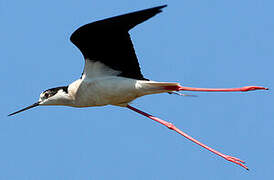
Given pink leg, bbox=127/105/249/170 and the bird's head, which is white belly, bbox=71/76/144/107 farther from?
pink leg, bbox=127/105/249/170

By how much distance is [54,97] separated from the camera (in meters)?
7.72

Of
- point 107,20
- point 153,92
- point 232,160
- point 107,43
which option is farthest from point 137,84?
point 232,160

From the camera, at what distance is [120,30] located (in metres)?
6.86

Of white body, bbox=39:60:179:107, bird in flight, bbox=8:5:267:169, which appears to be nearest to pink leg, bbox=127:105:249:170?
bird in flight, bbox=8:5:267:169

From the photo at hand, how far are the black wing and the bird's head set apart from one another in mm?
665

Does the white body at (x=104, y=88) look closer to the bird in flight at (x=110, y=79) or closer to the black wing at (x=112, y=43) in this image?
the bird in flight at (x=110, y=79)

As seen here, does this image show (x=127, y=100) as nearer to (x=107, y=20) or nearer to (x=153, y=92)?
(x=153, y=92)

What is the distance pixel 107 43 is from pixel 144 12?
127 centimetres

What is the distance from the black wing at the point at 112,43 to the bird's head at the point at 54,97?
0.67 m

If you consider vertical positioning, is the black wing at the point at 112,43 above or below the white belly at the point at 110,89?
above

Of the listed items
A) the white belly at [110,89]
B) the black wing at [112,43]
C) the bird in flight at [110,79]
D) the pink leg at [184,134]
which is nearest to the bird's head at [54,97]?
the bird in flight at [110,79]

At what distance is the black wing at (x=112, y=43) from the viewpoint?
652 cm

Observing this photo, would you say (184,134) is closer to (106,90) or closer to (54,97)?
(106,90)

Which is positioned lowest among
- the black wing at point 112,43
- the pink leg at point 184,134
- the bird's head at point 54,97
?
the pink leg at point 184,134
